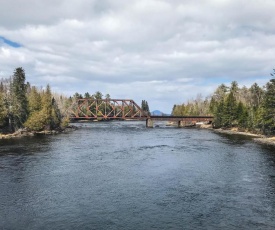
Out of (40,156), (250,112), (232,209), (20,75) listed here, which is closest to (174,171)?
(232,209)

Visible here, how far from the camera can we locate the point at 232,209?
2928cm

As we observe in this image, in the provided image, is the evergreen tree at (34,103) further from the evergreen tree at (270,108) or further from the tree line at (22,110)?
the evergreen tree at (270,108)

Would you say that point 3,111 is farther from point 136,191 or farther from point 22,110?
point 136,191

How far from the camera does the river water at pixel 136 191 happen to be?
2652cm

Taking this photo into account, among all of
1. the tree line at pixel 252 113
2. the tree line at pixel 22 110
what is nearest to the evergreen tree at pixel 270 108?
the tree line at pixel 252 113

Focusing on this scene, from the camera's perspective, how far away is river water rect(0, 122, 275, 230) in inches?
1044

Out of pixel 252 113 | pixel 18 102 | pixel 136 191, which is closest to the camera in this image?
pixel 136 191

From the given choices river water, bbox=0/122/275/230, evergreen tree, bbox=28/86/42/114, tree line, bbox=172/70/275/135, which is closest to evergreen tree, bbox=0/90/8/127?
evergreen tree, bbox=28/86/42/114

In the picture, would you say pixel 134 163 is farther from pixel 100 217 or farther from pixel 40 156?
pixel 100 217

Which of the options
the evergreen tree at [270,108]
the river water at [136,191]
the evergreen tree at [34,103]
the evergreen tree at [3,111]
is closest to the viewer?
the river water at [136,191]

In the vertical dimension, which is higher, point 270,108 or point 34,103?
point 34,103

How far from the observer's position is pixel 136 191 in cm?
3544

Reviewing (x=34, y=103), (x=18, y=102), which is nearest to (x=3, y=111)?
(x=18, y=102)

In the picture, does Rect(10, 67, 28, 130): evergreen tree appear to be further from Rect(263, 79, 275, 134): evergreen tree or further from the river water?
Rect(263, 79, 275, 134): evergreen tree
